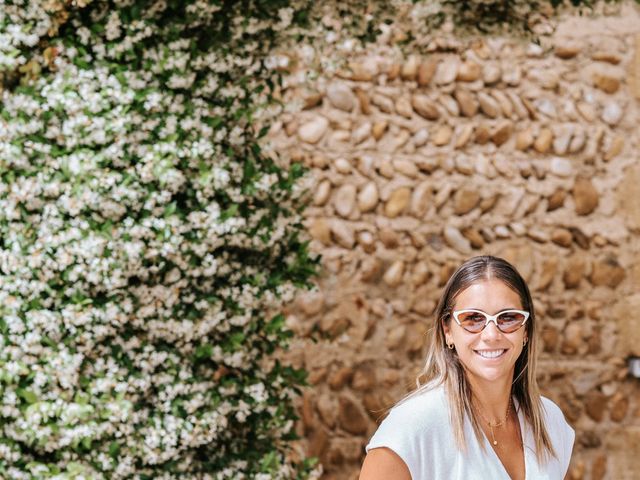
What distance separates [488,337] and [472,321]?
0.16 feet

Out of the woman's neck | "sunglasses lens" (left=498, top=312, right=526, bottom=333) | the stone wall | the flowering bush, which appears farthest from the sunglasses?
the stone wall

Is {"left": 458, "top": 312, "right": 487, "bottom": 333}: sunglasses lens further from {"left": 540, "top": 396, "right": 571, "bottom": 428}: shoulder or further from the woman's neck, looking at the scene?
{"left": 540, "top": 396, "right": 571, "bottom": 428}: shoulder

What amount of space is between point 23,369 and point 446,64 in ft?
10.2

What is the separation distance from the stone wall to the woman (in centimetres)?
282

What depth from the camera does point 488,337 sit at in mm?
1981

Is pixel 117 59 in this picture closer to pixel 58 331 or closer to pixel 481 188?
pixel 58 331

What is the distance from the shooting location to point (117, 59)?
11.2 feet

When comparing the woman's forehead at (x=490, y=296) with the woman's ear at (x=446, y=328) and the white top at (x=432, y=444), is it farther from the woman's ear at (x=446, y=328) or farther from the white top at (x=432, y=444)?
the white top at (x=432, y=444)

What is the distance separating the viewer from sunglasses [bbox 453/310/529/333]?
199cm

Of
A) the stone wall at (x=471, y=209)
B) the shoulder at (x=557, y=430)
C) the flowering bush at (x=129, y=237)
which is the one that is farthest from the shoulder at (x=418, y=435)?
the stone wall at (x=471, y=209)

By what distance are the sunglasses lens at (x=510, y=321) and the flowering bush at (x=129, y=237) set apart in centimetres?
157

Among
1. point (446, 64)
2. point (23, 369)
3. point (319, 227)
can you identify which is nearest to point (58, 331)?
point (23, 369)

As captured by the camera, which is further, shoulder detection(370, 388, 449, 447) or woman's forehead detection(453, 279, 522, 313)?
woman's forehead detection(453, 279, 522, 313)

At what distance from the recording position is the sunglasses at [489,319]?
1.99 metres
